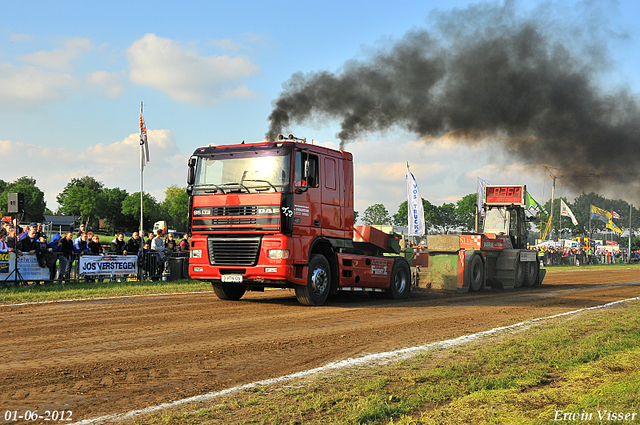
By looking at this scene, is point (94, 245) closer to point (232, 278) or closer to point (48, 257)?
point (48, 257)

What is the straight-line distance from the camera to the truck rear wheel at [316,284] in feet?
42.5

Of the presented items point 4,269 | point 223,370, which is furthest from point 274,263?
point 4,269

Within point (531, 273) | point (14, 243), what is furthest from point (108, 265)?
point (531, 273)

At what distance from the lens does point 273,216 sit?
12.2m

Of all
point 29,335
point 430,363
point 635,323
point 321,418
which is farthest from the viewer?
point 635,323

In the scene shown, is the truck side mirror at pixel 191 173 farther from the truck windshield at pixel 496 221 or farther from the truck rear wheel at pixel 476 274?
the truck windshield at pixel 496 221

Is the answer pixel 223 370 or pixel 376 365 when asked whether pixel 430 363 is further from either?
pixel 223 370

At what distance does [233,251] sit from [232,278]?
1.88 feet

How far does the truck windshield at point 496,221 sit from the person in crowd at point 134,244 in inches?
499

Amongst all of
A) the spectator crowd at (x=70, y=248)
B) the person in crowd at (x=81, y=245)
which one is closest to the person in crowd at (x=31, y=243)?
the spectator crowd at (x=70, y=248)

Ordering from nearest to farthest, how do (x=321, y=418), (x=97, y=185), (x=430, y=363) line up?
1. (x=321, y=418)
2. (x=430, y=363)
3. (x=97, y=185)

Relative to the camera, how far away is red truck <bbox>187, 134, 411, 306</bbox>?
12305 millimetres

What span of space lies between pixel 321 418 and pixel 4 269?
47.7 feet

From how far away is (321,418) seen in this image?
15.9 ft
